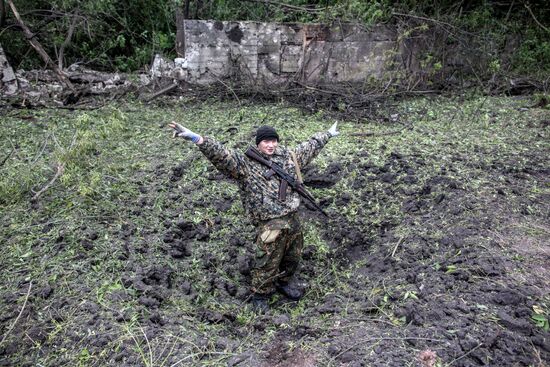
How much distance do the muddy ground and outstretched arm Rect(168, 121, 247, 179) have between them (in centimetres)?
97

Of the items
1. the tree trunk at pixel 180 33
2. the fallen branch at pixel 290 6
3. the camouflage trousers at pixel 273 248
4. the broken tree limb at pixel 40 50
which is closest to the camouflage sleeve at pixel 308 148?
the camouflage trousers at pixel 273 248

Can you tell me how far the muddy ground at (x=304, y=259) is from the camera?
2754 millimetres

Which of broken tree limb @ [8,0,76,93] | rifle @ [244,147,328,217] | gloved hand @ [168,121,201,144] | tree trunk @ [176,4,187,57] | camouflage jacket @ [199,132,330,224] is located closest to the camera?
gloved hand @ [168,121,201,144]

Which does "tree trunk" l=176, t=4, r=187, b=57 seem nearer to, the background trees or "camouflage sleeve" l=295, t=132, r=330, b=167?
the background trees

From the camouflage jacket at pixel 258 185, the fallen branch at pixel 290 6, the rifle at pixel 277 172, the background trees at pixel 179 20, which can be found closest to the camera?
the camouflage jacket at pixel 258 185

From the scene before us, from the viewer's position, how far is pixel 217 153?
311cm

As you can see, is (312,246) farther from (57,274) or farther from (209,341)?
(57,274)

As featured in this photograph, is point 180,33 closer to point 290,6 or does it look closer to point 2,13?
point 290,6

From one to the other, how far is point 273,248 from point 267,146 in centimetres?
76

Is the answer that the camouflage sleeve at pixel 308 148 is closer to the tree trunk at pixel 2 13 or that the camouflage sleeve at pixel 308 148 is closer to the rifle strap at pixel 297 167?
the rifle strap at pixel 297 167

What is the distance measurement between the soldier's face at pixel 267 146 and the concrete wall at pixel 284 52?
3971mm

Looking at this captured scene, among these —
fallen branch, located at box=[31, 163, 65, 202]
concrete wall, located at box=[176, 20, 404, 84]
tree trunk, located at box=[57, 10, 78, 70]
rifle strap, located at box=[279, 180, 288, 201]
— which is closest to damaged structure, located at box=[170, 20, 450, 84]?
concrete wall, located at box=[176, 20, 404, 84]

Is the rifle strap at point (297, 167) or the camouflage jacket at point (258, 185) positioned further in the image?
the rifle strap at point (297, 167)

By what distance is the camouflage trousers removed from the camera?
10.9ft
